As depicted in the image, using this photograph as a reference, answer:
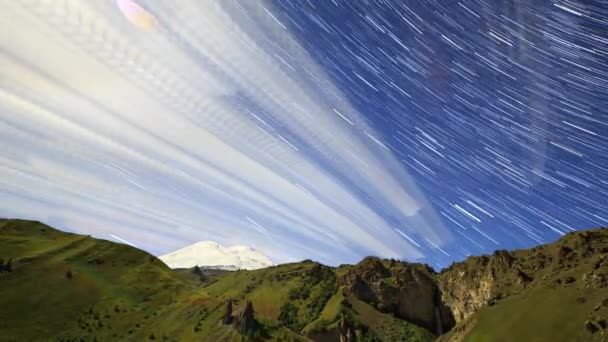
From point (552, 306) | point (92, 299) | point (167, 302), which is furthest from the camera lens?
point (167, 302)

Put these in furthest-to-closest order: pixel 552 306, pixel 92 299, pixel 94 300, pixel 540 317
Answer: pixel 92 299 → pixel 94 300 → pixel 552 306 → pixel 540 317

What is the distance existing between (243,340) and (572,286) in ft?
377

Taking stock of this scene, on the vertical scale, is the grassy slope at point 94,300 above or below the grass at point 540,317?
below

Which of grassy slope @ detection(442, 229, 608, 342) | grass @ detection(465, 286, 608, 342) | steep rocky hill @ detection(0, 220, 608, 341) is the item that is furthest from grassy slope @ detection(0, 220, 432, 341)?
grassy slope @ detection(442, 229, 608, 342)

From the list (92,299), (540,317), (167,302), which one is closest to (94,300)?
(92,299)

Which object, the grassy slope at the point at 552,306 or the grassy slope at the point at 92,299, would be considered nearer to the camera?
the grassy slope at the point at 552,306

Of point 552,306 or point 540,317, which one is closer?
point 540,317

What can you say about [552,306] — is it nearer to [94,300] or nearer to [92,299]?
[94,300]

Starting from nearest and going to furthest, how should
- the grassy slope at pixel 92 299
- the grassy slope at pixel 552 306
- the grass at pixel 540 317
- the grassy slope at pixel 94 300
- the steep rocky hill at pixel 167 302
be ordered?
the grass at pixel 540 317, the grassy slope at pixel 552 306, the steep rocky hill at pixel 167 302, the grassy slope at pixel 94 300, the grassy slope at pixel 92 299

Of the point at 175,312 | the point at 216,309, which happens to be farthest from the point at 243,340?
the point at 175,312

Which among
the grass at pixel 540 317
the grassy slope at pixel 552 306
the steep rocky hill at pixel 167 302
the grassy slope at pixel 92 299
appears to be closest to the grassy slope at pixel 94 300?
the grassy slope at pixel 92 299

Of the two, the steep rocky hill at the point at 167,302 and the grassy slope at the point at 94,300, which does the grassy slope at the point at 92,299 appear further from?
the steep rocky hill at the point at 167,302

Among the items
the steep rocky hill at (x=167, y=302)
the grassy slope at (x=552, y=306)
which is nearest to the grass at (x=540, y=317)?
the grassy slope at (x=552, y=306)

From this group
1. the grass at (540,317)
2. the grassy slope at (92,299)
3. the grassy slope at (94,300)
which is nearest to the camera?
the grass at (540,317)
